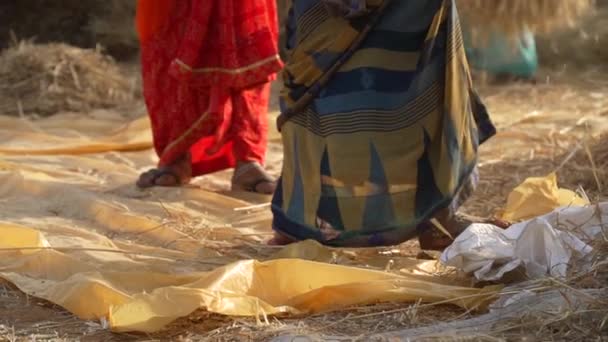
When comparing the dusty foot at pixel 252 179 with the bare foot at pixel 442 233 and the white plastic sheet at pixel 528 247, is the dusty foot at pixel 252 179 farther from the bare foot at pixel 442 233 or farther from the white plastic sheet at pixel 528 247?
the white plastic sheet at pixel 528 247

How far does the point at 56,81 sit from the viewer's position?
657cm

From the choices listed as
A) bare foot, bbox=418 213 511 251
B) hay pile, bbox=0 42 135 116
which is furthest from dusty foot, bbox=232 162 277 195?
hay pile, bbox=0 42 135 116

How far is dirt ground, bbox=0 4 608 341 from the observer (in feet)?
8.91

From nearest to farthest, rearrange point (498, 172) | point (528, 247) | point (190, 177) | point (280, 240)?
point (528, 247)
point (280, 240)
point (190, 177)
point (498, 172)

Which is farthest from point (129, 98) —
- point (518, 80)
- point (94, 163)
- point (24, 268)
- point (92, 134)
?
point (24, 268)

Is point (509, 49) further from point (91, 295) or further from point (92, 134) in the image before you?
point (91, 295)

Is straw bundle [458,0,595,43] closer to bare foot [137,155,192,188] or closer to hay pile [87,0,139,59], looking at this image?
bare foot [137,155,192,188]

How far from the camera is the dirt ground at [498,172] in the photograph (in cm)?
271

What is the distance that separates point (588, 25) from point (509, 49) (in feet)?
2.40

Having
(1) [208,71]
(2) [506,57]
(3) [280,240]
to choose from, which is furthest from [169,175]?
(2) [506,57]

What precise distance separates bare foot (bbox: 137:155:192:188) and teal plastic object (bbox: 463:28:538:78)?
2588 mm

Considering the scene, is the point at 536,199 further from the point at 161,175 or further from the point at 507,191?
the point at 161,175

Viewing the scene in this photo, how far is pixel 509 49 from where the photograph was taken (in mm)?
6777

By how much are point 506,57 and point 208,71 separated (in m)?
2.94
